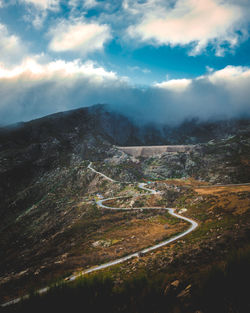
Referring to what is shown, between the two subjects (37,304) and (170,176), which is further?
(170,176)

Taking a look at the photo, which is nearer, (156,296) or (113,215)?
(156,296)

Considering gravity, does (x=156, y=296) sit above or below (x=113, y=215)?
above

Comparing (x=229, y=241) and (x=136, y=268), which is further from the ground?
(x=229, y=241)

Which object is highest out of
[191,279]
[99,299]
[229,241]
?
[99,299]

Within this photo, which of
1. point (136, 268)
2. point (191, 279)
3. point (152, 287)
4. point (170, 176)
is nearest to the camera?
point (152, 287)

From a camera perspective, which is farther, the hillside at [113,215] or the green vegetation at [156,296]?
the hillside at [113,215]

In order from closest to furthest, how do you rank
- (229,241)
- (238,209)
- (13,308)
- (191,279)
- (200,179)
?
1. (13,308)
2. (191,279)
3. (229,241)
4. (238,209)
5. (200,179)

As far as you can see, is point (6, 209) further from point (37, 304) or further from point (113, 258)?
point (37, 304)

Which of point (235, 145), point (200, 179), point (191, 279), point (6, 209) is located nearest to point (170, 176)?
point (200, 179)

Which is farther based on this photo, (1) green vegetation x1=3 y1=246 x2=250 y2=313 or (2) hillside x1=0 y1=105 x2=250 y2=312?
(2) hillside x1=0 y1=105 x2=250 y2=312

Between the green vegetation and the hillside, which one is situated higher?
the green vegetation

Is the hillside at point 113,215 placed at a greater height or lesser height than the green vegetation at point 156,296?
lesser
